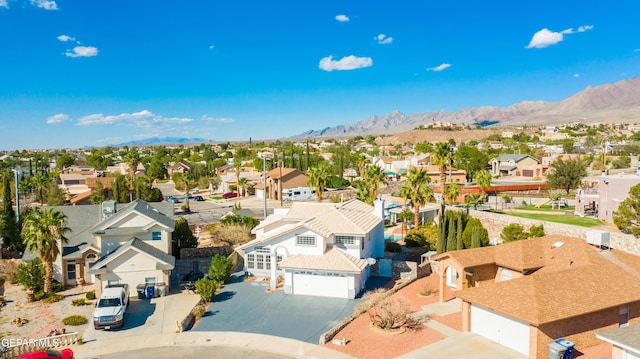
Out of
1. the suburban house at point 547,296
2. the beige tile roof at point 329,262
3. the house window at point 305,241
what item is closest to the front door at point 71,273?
the beige tile roof at point 329,262

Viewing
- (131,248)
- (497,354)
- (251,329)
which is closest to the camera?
(497,354)

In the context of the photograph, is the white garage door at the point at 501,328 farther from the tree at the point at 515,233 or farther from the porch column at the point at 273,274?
the tree at the point at 515,233

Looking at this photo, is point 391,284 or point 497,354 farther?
point 391,284

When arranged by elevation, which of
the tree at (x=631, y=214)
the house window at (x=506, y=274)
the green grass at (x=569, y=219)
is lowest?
the house window at (x=506, y=274)

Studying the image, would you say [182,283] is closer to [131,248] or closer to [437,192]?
[131,248]

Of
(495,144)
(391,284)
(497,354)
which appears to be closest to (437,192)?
(391,284)

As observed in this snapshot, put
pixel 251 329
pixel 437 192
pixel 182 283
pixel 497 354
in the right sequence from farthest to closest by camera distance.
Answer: pixel 437 192
pixel 182 283
pixel 251 329
pixel 497 354

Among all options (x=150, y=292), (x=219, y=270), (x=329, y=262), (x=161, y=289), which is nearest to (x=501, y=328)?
(x=329, y=262)
